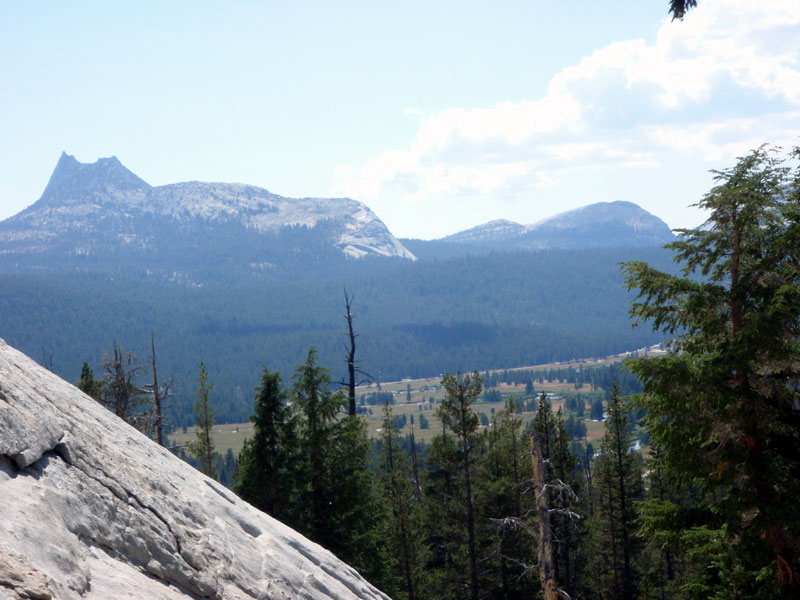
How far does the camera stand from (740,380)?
11547 mm

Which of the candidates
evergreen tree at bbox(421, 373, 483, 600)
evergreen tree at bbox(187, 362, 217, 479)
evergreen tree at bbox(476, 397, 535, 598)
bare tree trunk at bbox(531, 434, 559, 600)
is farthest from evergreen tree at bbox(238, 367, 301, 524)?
evergreen tree at bbox(187, 362, 217, 479)

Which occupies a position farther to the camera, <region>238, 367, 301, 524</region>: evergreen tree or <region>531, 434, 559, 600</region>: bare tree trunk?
<region>238, 367, 301, 524</region>: evergreen tree

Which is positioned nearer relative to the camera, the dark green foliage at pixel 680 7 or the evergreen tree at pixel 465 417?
the dark green foliage at pixel 680 7

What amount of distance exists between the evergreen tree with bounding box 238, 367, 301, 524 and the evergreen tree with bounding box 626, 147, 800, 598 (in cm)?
1397

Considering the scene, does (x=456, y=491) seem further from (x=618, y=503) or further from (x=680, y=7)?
(x=680, y=7)

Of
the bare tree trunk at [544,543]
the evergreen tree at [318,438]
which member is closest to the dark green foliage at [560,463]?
the evergreen tree at [318,438]

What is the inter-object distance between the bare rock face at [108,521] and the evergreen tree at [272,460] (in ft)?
38.1

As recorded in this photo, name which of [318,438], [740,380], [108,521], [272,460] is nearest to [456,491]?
[318,438]

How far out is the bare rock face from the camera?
20.9 ft

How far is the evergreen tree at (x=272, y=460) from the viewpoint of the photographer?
2302 centimetres

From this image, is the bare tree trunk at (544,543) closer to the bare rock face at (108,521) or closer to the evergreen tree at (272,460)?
the bare rock face at (108,521)

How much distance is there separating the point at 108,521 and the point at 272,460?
636 inches

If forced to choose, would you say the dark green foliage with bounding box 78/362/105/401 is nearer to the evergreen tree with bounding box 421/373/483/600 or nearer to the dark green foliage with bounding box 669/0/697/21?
the evergreen tree with bounding box 421/373/483/600

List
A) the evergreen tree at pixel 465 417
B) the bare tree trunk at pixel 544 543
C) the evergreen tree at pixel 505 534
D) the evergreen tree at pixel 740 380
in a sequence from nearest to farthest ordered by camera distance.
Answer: the evergreen tree at pixel 740 380 < the bare tree trunk at pixel 544 543 < the evergreen tree at pixel 465 417 < the evergreen tree at pixel 505 534
